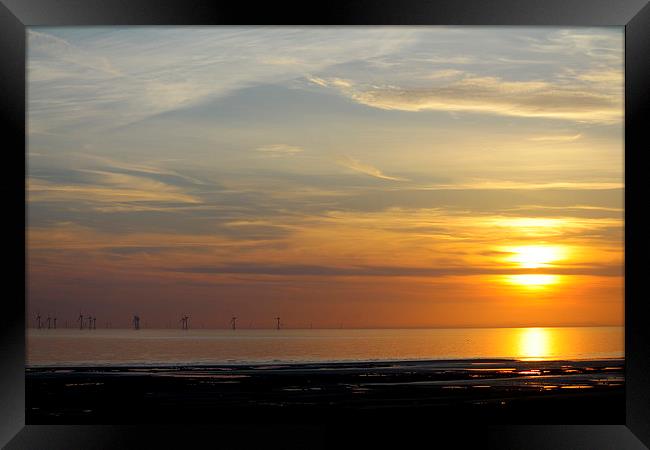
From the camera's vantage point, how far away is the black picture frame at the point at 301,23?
12.8ft

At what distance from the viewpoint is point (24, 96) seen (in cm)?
402

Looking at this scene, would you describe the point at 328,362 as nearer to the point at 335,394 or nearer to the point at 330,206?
the point at 335,394

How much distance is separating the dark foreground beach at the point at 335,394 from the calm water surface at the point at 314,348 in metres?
1.38

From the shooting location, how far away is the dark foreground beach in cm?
1257

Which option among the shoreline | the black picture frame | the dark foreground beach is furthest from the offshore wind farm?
the black picture frame

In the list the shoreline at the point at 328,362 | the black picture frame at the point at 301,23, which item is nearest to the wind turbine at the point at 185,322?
the shoreline at the point at 328,362

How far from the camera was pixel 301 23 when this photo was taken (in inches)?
156

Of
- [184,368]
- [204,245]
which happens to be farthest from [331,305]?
[184,368]

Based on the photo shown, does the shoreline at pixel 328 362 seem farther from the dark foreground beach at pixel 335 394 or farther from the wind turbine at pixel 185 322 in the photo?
the wind turbine at pixel 185 322

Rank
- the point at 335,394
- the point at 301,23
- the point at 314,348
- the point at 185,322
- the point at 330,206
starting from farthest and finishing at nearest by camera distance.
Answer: the point at 314,348, the point at 185,322, the point at 330,206, the point at 335,394, the point at 301,23

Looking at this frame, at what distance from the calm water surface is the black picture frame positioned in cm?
1373

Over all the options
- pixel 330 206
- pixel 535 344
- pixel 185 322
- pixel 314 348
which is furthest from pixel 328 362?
pixel 330 206

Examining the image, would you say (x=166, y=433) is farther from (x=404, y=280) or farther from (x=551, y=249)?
(x=404, y=280)

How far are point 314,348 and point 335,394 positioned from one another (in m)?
7.69
